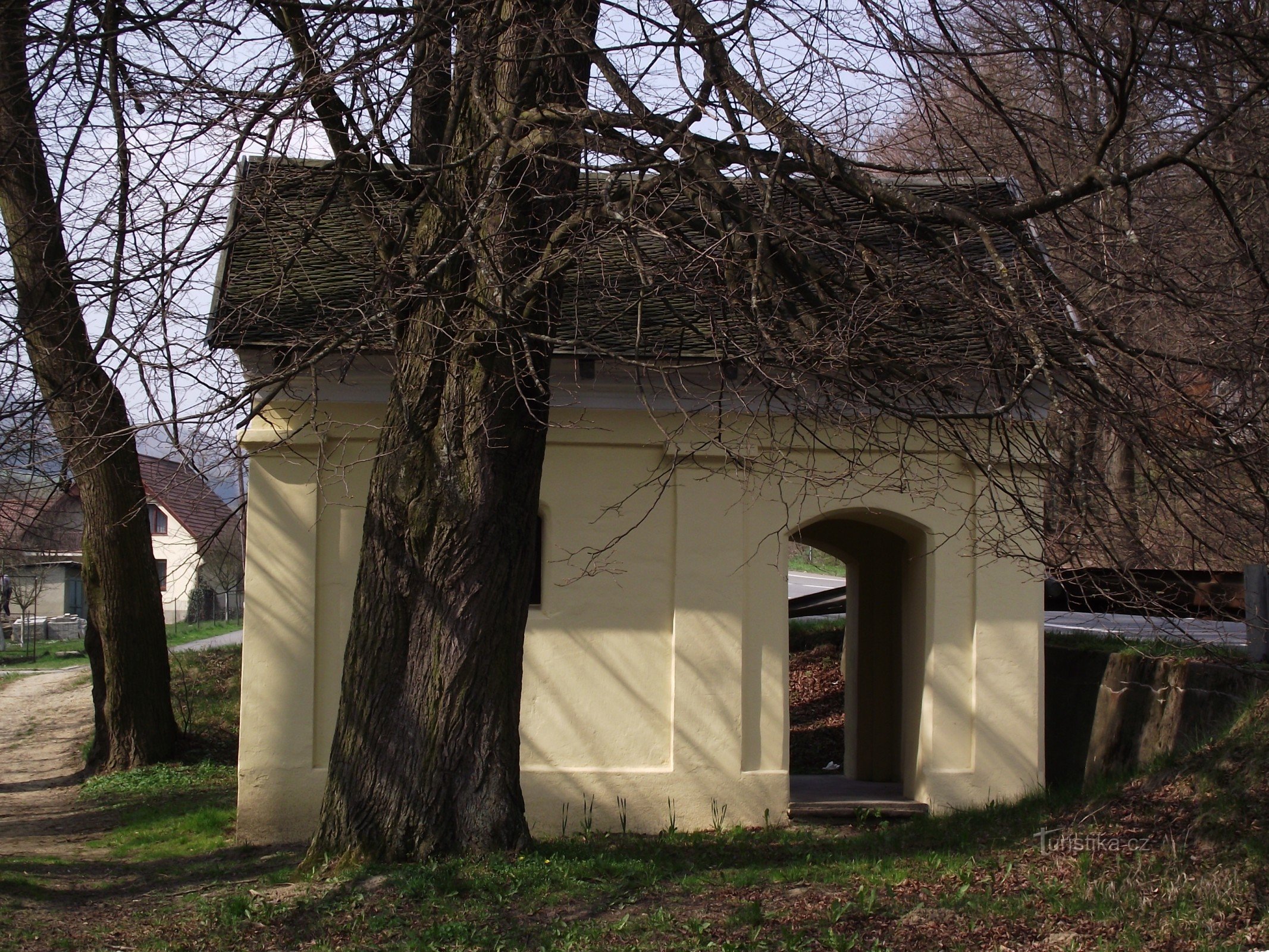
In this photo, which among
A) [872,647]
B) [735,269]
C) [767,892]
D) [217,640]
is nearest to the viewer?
[735,269]

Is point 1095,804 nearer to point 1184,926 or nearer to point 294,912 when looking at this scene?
point 1184,926

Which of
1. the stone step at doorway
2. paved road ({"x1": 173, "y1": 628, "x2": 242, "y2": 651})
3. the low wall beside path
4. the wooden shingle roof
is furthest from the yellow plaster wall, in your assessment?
paved road ({"x1": 173, "y1": 628, "x2": 242, "y2": 651})

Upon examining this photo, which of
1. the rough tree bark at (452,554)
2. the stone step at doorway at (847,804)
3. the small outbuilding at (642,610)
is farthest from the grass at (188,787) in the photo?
the stone step at doorway at (847,804)

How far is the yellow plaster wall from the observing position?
973 centimetres

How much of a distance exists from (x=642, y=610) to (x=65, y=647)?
31680mm

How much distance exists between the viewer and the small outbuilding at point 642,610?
969 cm

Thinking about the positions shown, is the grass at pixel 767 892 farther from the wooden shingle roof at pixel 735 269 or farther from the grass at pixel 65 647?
the grass at pixel 65 647

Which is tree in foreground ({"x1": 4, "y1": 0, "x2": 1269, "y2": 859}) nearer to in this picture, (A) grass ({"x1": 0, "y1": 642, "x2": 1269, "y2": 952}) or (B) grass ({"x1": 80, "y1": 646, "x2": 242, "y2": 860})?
(A) grass ({"x1": 0, "y1": 642, "x2": 1269, "y2": 952})

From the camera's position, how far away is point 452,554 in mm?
6902

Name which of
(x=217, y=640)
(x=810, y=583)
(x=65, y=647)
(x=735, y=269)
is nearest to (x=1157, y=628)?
(x=735, y=269)

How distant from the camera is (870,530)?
509 inches

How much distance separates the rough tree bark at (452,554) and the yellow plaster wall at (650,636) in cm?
274

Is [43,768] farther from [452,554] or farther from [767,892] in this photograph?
[767,892]

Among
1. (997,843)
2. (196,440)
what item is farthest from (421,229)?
(997,843)
